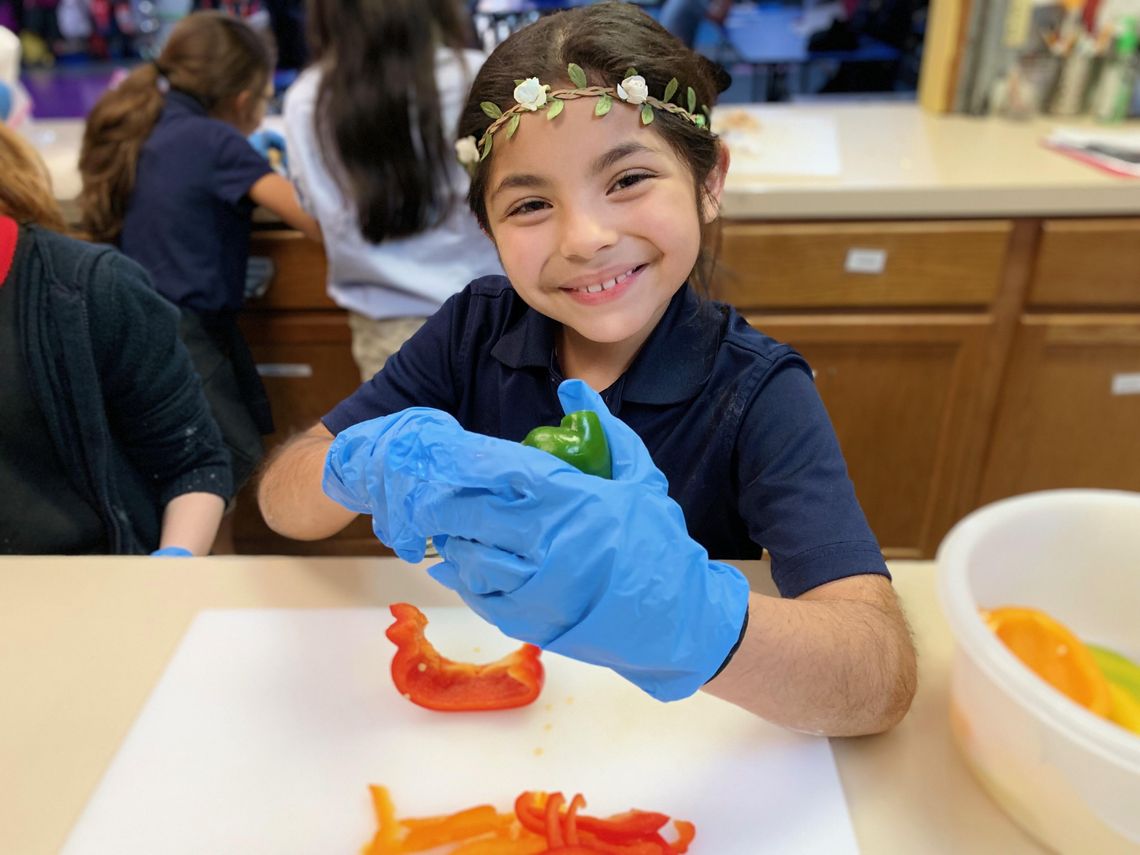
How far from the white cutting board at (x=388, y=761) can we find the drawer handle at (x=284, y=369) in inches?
44.1

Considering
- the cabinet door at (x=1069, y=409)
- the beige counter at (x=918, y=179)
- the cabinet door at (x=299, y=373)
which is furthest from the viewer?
the cabinet door at (x=299, y=373)

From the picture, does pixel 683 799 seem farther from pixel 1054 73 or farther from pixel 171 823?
pixel 1054 73

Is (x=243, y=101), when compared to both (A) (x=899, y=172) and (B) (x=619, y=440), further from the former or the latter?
(B) (x=619, y=440)

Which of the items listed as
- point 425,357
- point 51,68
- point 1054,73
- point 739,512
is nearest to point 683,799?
point 739,512

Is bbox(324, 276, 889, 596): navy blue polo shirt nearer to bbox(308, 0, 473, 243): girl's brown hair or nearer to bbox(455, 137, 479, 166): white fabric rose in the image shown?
bbox(455, 137, 479, 166): white fabric rose

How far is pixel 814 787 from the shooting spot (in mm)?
560

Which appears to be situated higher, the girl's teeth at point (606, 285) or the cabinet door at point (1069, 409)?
the girl's teeth at point (606, 285)

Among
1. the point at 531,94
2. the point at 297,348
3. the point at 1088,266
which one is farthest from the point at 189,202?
the point at 1088,266

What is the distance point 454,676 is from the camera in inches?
25.4

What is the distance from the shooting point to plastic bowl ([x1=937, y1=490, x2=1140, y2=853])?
468 mm

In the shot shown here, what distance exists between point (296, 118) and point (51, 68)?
131cm

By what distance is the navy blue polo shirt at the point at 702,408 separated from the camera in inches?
26.6

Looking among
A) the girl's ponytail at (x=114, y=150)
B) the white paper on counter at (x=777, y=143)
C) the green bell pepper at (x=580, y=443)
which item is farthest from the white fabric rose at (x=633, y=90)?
the girl's ponytail at (x=114, y=150)

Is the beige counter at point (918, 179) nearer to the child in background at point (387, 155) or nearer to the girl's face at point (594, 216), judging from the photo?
the child in background at point (387, 155)
